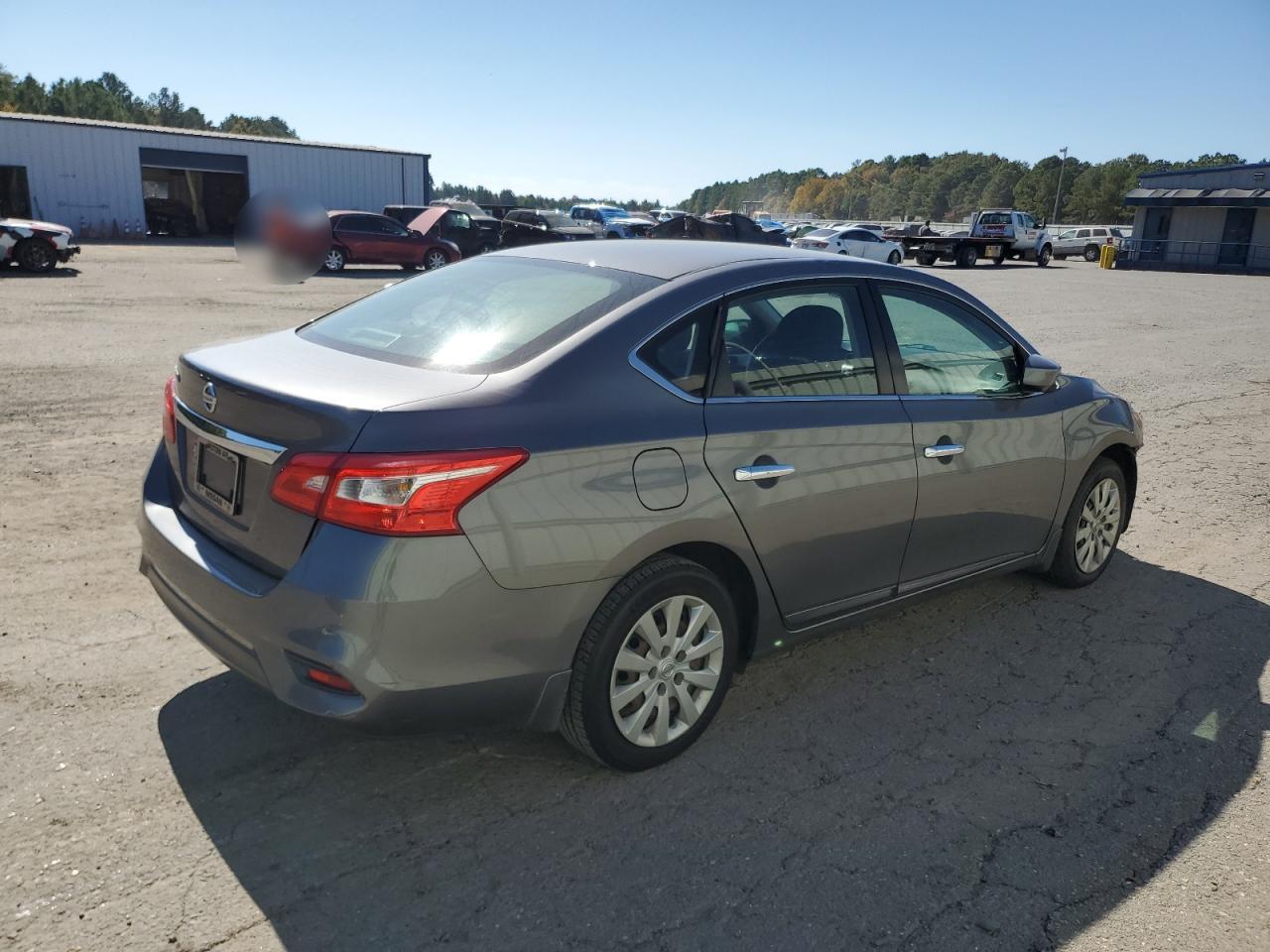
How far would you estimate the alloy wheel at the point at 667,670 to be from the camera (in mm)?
3023

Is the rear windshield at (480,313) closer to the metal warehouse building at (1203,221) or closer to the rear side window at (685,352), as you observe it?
the rear side window at (685,352)

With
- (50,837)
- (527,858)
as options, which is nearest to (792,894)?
(527,858)

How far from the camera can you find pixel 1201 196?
4397 centimetres

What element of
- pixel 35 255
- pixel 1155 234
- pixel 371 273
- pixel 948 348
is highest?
pixel 1155 234

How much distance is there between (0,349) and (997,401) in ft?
33.4

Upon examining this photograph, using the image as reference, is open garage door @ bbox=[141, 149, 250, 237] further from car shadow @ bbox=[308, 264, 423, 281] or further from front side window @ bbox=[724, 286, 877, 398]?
front side window @ bbox=[724, 286, 877, 398]

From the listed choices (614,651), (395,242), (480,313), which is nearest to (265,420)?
(480,313)

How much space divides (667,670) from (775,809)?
21.4 inches

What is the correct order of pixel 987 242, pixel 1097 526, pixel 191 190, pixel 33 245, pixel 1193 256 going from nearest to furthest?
pixel 1097 526
pixel 33 245
pixel 987 242
pixel 191 190
pixel 1193 256

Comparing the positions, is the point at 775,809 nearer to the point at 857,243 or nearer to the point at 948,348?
the point at 948,348

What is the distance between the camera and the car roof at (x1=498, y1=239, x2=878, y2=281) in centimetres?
345

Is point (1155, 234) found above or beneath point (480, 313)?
above

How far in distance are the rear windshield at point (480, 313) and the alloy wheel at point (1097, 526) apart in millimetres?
2806

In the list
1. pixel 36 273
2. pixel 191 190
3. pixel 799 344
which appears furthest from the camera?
pixel 191 190
